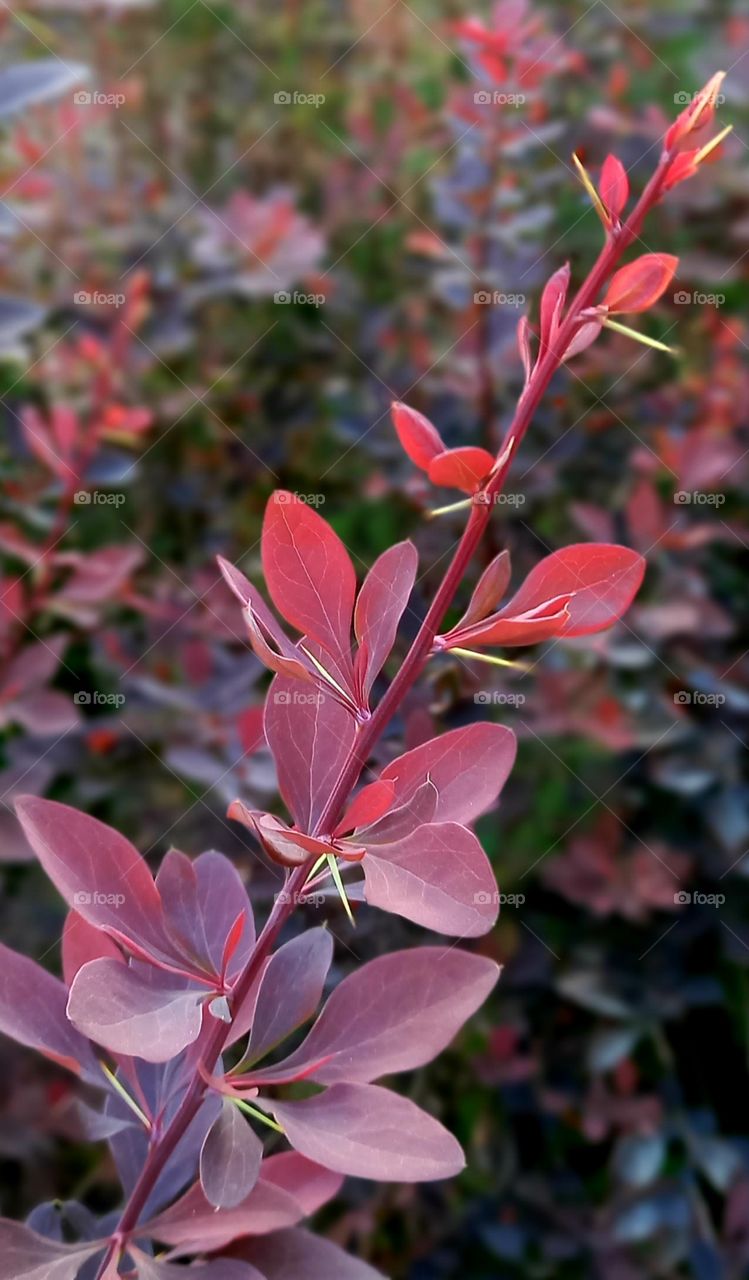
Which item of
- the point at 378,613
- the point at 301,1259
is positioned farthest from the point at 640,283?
the point at 301,1259

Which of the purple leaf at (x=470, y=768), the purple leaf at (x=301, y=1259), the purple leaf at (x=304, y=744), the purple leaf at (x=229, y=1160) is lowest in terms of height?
the purple leaf at (x=301, y=1259)

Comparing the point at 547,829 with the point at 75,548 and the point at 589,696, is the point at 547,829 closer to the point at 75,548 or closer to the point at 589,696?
the point at 589,696

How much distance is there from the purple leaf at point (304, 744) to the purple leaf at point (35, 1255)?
20cm

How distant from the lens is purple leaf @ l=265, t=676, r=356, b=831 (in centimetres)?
48

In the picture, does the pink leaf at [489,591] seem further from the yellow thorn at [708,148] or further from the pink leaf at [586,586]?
the yellow thorn at [708,148]

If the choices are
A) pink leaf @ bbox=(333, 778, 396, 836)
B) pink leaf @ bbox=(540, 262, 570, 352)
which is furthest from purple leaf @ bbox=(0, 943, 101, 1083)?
pink leaf @ bbox=(540, 262, 570, 352)

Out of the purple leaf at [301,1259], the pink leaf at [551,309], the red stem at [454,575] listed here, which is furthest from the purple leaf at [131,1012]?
the pink leaf at [551,309]

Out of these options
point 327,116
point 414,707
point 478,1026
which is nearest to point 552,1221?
point 478,1026

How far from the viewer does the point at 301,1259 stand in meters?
0.48

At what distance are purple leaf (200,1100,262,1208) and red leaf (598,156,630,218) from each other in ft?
1.28

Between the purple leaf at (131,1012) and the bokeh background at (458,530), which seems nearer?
the purple leaf at (131,1012)

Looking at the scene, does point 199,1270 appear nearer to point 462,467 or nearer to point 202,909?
point 202,909

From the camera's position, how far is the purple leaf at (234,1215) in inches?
18.0

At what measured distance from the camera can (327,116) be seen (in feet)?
5.69
